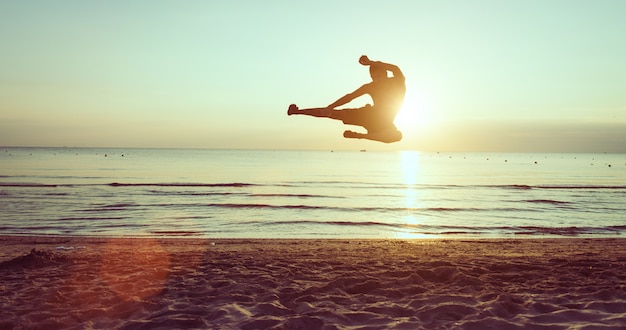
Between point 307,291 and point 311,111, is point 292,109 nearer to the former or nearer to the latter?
point 311,111

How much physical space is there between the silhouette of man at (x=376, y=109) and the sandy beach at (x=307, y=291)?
2825 mm

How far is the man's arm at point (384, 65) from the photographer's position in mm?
8284

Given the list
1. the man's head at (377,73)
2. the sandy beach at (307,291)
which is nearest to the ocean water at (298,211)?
the sandy beach at (307,291)

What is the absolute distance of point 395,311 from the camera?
7.92 metres

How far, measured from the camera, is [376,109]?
894 centimetres

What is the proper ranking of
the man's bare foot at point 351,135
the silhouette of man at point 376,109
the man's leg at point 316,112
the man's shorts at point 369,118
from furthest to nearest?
1. the man's bare foot at point 351,135
2. the man's leg at point 316,112
3. the man's shorts at point 369,118
4. the silhouette of man at point 376,109

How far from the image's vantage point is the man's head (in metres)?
8.47

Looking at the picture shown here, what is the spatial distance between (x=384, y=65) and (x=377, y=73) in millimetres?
174

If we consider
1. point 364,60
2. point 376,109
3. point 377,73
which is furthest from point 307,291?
point 364,60

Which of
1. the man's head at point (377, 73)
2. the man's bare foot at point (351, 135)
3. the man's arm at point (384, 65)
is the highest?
the man's arm at point (384, 65)

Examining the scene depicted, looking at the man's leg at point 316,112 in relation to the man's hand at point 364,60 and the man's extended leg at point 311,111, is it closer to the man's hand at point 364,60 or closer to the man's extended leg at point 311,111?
the man's extended leg at point 311,111

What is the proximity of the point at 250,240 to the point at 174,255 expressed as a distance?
5174 mm

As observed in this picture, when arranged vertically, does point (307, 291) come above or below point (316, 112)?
below

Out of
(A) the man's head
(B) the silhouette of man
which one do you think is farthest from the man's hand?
(A) the man's head
